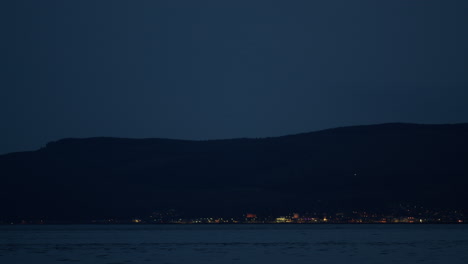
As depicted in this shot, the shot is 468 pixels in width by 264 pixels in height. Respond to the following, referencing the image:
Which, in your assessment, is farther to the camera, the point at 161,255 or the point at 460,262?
the point at 161,255

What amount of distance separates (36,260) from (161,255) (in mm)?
16212

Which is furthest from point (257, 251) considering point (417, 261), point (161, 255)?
point (417, 261)

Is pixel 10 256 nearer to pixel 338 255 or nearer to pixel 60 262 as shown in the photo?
→ pixel 60 262

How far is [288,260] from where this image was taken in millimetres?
92938

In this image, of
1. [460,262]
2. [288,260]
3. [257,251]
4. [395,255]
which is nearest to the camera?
[460,262]

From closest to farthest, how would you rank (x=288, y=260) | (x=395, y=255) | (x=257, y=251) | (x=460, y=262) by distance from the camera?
(x=460, y=262) → (x=288, y=260) → (x=395, y=255) → (x=257, y=251)

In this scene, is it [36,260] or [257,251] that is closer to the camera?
[36,260]

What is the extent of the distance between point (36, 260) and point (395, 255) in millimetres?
40524

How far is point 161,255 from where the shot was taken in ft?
349

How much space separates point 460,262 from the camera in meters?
87.0

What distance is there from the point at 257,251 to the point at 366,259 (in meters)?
23.0

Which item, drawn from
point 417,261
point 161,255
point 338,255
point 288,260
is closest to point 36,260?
point 161,255

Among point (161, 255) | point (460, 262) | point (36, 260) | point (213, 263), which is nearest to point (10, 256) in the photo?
point (36, 260)

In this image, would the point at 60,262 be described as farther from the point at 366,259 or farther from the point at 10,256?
the point at 366,259
